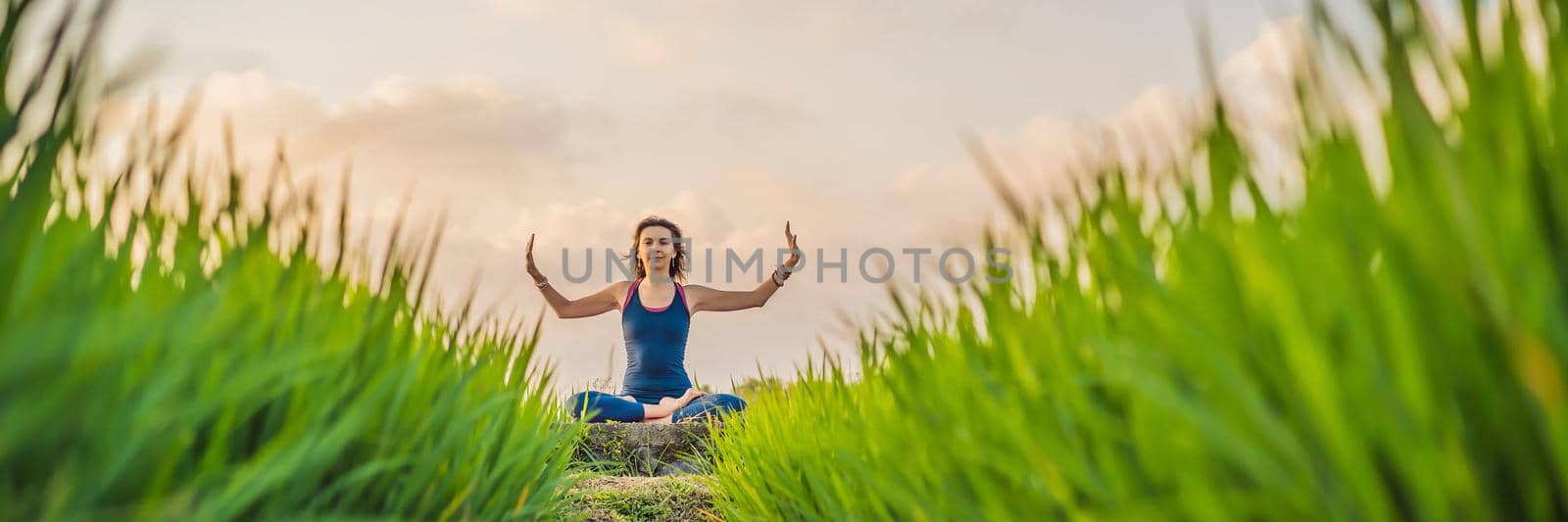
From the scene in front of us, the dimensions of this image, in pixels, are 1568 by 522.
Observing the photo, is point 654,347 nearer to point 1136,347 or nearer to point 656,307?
point 656,307

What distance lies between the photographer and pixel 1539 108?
87 centimetres

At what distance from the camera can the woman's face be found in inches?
313

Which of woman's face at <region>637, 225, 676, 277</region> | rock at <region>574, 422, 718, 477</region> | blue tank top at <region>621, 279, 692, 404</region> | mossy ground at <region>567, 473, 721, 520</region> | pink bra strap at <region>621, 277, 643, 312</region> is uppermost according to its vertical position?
woman's face at <region>637, 225, 676, 277</region>

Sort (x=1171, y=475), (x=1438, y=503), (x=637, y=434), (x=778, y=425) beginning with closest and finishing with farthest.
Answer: (x=1438, y=503) → (x=1171, y=475) → (x=778, y=425) → (x=637, y=434)

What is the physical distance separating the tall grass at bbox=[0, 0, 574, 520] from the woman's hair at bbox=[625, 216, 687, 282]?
242 inches

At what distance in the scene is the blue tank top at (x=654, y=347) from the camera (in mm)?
7965

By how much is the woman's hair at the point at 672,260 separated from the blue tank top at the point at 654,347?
0.23 metres

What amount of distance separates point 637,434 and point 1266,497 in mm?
4609

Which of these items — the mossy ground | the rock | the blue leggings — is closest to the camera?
the mossy ground

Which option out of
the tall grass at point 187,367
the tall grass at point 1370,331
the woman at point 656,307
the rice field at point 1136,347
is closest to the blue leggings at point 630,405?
the woman at point 656,307

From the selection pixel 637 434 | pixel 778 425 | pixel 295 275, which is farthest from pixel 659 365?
pixel 295 275

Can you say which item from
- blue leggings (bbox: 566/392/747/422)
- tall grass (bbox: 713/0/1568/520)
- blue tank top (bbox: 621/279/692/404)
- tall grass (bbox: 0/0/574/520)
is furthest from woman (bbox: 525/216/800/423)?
tall grass (bbox: 713/0/1568/520)

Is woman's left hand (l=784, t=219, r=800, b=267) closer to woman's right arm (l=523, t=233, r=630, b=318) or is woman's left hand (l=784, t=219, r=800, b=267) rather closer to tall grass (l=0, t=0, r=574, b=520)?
woman's right arm (l=523, t=233, r=630, b=318)

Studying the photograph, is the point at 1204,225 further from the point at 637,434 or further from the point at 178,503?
the point at 637,434
